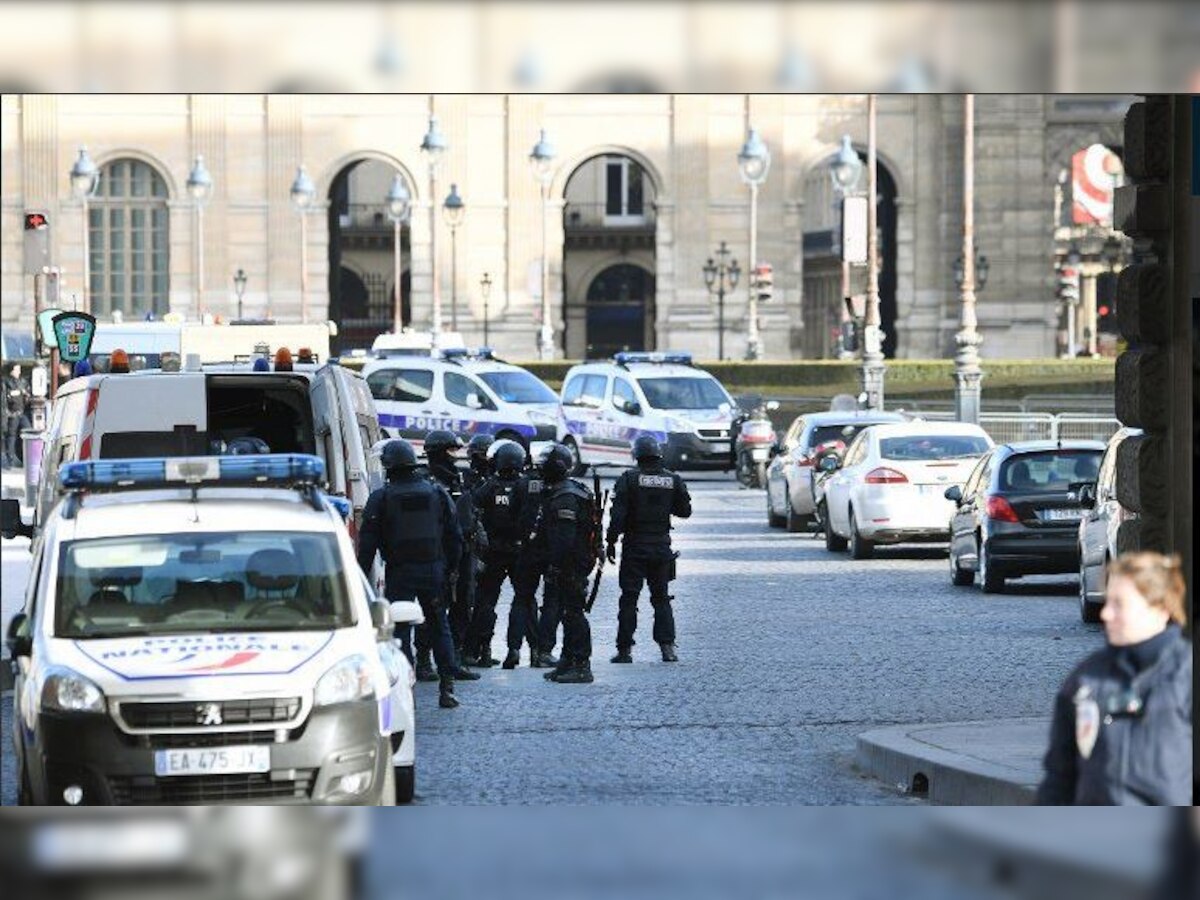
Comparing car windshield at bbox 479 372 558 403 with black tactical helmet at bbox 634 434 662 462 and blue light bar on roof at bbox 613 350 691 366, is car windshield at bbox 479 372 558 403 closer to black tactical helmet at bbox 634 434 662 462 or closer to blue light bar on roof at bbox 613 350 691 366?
blue light bar on roof at bbox 613 350 691 366

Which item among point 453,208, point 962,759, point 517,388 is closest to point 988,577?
point 962,759

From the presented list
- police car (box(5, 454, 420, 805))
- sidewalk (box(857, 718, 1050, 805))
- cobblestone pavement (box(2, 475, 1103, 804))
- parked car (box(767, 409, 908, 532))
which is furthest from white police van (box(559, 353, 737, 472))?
police car (box(5, 454, 420, 805))

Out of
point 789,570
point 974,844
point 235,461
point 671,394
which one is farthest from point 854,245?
point 974,844

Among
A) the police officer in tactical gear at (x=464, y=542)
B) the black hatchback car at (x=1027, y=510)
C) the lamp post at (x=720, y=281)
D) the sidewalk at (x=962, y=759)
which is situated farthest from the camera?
the lamp post at (x=720, y=281)

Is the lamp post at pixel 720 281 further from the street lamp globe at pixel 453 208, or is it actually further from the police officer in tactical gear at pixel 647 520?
the police officer in tactical gear at pixel 647 520

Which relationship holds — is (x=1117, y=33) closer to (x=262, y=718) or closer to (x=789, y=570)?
(x=262, y=718)

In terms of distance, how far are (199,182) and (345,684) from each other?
69.5m

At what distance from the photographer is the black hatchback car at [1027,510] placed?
28453 millimetres

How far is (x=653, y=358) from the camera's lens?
54875 mm

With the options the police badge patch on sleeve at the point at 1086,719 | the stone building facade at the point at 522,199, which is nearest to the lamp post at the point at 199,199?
the stone building facade at the point at 522,199

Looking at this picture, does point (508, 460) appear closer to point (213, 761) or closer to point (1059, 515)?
point (1059, 515)

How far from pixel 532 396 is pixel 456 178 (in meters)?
39.8

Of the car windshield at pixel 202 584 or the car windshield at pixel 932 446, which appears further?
the car windshield at pixel 932 446

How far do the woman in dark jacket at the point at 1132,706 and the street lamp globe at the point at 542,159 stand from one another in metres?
75.5
